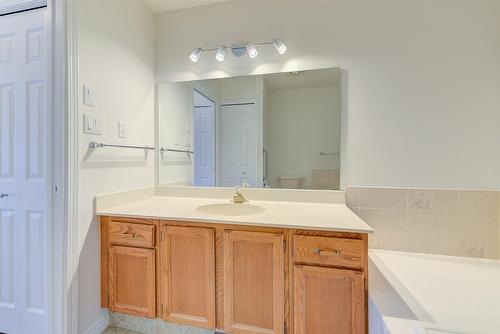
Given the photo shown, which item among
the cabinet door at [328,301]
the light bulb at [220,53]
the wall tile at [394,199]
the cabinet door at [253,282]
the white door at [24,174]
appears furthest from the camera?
the light bulb at [220,53]

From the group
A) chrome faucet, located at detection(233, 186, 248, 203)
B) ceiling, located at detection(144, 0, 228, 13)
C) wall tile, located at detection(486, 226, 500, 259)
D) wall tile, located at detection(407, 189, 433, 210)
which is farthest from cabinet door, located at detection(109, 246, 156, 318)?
wall tile, located at detection(486, 226, 500, 259)

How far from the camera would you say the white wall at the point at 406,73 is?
153cm

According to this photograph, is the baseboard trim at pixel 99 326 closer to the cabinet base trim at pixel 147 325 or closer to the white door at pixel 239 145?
the cabinet base trim at pixel 147 325

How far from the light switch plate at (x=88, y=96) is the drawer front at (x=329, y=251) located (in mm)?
1477

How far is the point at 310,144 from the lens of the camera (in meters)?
1.83

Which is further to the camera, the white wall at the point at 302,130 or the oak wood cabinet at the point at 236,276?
the white wall at the point at 302,130

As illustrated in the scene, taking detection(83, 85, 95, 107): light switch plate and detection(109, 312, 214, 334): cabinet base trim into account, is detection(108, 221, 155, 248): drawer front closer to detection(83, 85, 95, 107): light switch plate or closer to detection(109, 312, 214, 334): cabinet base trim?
detection(109, 312, 214, 334): cabinet base trim

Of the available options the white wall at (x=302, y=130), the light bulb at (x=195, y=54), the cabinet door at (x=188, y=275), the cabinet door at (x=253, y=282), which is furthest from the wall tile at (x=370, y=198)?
the light bulb at (x=195, y=54)

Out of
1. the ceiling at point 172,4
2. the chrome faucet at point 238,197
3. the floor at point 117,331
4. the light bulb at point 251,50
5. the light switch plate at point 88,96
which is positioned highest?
the ceiling at point 172,4

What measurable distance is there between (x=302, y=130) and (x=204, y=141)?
2.79 feet

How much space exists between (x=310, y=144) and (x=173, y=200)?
3.94 ft

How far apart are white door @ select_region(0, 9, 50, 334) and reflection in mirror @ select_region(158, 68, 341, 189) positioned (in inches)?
33.6

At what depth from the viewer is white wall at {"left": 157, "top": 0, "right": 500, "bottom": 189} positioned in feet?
5.03

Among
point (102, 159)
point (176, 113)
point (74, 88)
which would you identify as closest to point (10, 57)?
point (74, 88)
